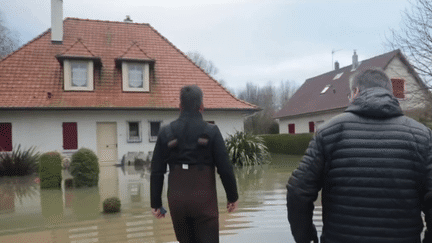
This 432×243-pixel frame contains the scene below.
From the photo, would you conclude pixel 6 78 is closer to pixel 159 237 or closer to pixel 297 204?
pixel 159 237

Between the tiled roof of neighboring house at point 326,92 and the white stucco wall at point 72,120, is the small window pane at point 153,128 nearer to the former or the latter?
the white stucco wall at point 72,120

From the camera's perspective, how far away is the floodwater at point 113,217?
16.9 feet

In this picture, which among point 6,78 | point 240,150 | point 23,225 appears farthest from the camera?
point 6,78

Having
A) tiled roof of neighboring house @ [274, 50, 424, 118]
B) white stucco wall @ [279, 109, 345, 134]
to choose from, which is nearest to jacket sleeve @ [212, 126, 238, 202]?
tiled roof of neighboring house @ [274, 50, 424, 118]

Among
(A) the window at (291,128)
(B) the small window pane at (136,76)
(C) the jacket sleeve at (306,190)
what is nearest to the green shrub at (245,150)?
(B) the small window pane at (136,76)

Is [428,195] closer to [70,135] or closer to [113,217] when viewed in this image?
[113,217]

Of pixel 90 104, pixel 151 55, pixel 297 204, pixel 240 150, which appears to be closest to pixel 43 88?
pixel 90 104

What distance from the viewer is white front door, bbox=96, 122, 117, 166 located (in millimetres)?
16719

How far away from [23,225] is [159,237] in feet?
8.94

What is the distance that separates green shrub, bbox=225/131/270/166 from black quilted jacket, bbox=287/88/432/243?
490 inches

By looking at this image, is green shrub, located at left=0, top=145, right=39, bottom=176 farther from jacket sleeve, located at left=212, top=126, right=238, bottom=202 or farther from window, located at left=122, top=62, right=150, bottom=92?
jacket sleeve, located at left=212, top=126, right=238, bottom=202

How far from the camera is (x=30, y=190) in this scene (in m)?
9.73

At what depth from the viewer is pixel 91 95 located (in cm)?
1655

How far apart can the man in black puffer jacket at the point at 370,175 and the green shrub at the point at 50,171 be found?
9026mm
